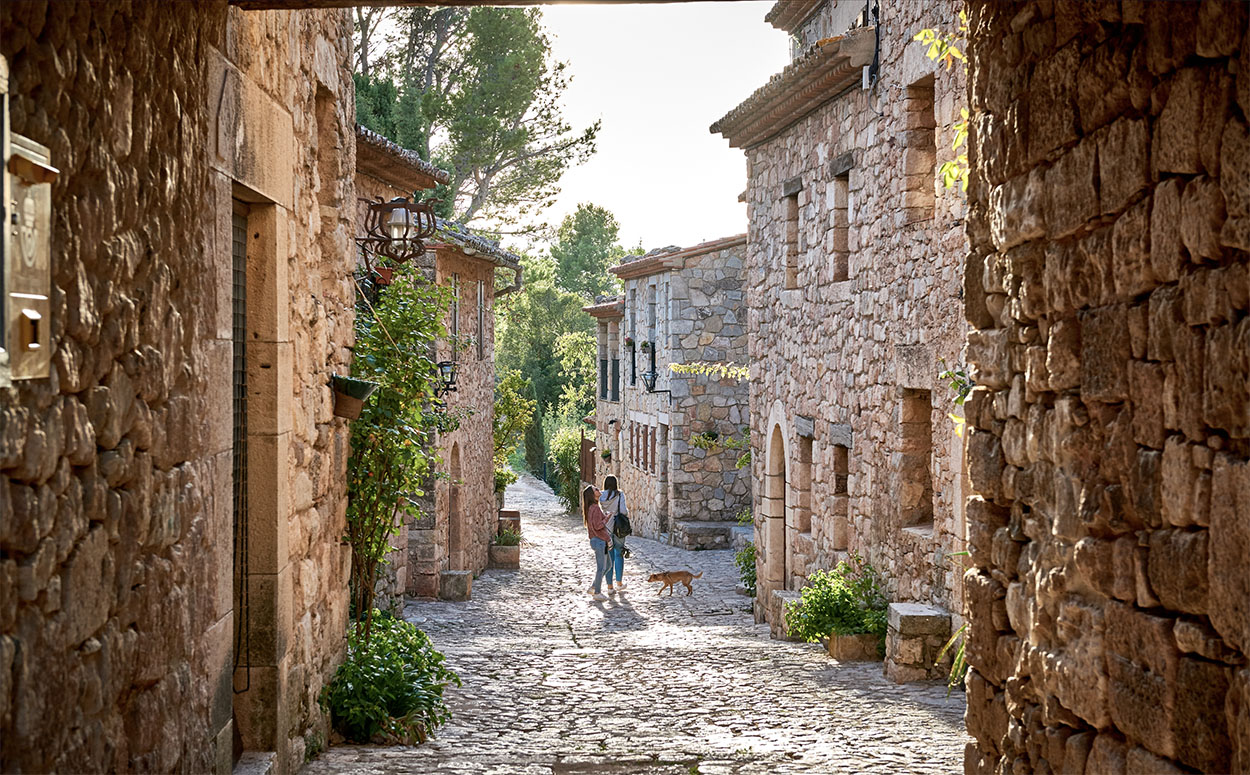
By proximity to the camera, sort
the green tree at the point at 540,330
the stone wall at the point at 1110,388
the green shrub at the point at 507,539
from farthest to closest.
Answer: the green tree at the point at 540,330 < the green shrub at the point at 507,539 < the stone wall at the point at 1110,388

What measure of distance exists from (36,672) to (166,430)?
109 centimetres

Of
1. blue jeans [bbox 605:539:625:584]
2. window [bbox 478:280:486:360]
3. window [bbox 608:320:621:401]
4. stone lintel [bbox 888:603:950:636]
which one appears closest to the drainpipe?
window [bbox 478:280:486:360]

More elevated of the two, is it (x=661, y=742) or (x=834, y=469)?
(x=834, y=469)

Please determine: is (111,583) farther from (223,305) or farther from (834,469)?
(834,469)

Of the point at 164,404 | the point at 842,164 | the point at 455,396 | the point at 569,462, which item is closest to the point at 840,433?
the point at 842,164

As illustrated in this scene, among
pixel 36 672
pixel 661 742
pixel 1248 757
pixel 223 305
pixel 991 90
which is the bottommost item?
pixel 661 742

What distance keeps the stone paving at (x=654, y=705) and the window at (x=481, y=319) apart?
20.6ft

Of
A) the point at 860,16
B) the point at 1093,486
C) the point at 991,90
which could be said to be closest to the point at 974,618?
the point at 1093,486

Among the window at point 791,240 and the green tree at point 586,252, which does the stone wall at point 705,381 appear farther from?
the green tree at point 586,252

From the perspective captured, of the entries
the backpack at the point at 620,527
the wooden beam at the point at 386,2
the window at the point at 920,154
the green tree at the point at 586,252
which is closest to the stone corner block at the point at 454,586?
the backpack at the point at 620,527

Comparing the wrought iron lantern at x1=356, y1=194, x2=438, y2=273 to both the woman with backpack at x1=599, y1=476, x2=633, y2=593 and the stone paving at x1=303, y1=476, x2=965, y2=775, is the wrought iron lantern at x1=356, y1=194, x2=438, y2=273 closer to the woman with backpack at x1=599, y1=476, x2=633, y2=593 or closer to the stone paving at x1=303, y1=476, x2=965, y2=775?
the stone paving at x1=303, y1=476, x2=965, y2=775

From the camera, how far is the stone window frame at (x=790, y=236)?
13.5m

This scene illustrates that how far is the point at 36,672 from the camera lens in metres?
2.45

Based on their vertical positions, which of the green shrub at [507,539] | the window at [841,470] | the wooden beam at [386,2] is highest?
the wooden beam at [386,2]
